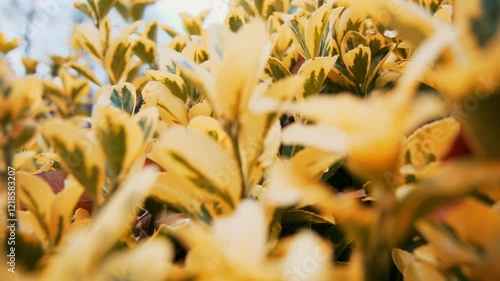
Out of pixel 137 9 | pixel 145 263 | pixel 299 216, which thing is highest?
pixel 145 263

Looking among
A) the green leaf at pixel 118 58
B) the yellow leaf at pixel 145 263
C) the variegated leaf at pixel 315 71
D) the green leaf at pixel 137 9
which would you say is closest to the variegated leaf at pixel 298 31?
the variegated leaf at pixel 315 71

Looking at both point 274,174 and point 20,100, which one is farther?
point 20,100

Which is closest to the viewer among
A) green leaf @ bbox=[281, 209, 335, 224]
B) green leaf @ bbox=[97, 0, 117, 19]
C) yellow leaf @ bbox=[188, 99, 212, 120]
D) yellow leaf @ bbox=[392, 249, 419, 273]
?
yellow leaf @ bbox=[392, 249, 419, 273]

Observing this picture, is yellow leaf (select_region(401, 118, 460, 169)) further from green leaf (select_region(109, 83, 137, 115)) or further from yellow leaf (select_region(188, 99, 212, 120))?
green leaf (select_region(109, 83, 137, 115))

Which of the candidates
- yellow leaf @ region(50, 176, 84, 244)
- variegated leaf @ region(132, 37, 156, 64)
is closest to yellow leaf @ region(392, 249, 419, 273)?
yellow leaf @ region(50, 176, 84, 244)

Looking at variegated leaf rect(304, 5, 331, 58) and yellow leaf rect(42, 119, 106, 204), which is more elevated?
yellow leaf rect(42, 119, 106, 204)

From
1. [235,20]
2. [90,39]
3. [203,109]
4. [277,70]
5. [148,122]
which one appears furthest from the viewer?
[90,39]

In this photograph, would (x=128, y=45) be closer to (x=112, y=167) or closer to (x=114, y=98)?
(x=114, y=98)

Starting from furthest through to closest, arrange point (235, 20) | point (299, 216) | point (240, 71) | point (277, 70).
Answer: point (235, 20) < point (277, 70) < point (299, 216) < point (240, 71)

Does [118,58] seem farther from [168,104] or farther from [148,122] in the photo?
[148,122]

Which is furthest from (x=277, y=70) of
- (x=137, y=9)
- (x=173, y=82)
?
(x=137, y=9)

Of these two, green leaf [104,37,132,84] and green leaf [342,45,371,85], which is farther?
green leaf [104,37,132,84]

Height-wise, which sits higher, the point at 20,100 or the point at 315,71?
the point at 20,100

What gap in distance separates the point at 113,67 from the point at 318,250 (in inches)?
34.9
